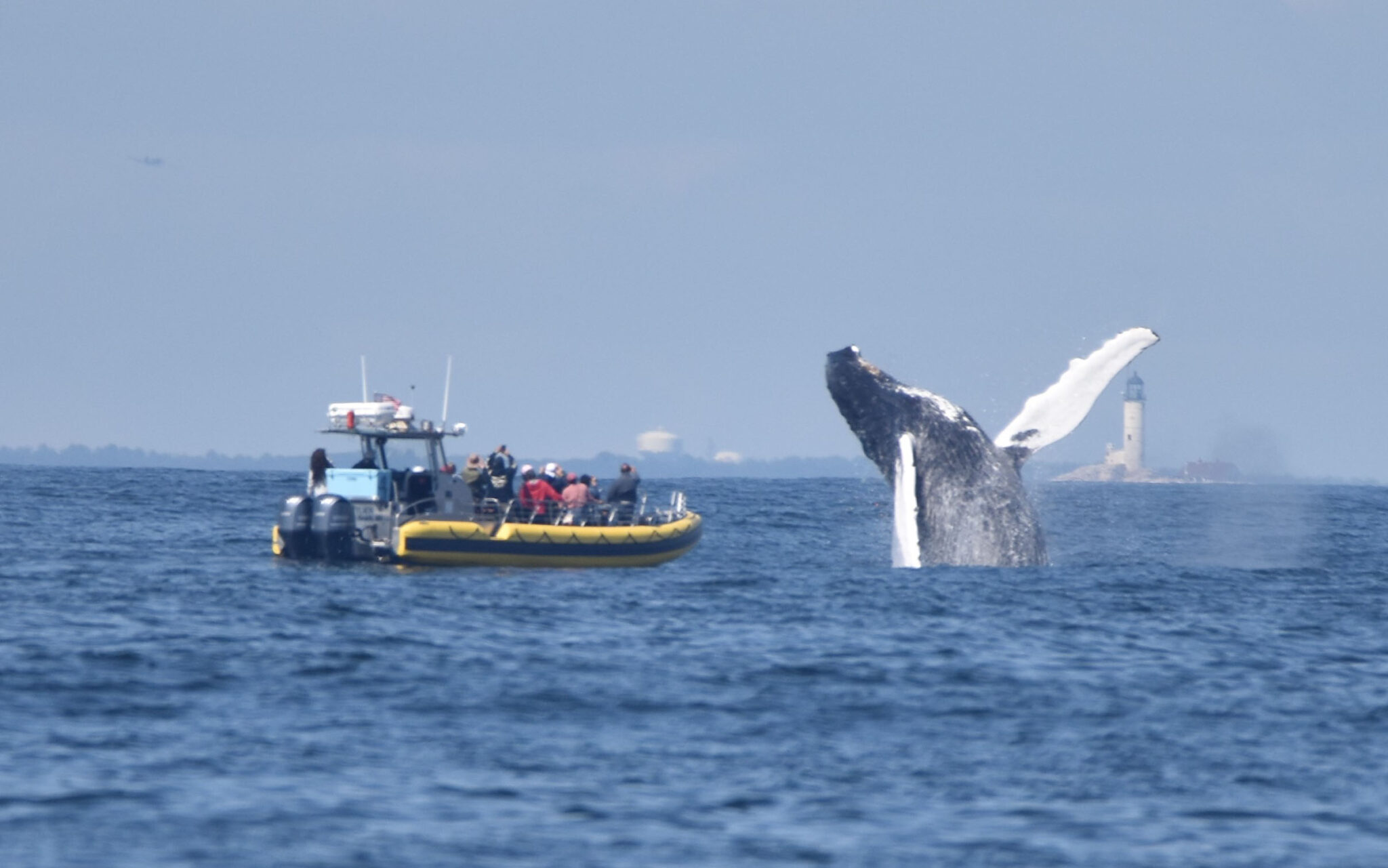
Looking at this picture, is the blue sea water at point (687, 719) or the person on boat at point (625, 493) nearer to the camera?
the blue sea water at point (687, 719)

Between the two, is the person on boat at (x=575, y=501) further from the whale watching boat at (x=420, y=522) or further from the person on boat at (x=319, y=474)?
the person on boat at (x=319, y=474)

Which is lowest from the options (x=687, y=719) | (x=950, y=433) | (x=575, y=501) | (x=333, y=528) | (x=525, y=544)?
(x=687, y=719)

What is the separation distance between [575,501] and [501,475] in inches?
44.1

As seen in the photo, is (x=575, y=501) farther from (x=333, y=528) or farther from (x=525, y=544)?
(x=333, y=528)

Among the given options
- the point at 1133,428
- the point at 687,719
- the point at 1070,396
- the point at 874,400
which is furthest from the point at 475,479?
the point at 1133,428

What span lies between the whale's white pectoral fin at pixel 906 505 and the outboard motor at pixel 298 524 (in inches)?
317

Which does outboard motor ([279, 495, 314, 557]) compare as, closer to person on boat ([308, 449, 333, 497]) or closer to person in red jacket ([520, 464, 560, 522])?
person on boat ([308, 449, 333, 497])

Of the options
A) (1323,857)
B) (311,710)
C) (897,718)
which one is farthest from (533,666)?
Answer: (1323,857)

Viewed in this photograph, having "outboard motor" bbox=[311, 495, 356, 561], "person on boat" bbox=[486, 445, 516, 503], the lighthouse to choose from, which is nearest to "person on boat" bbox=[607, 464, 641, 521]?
"person on boat" bbox=[486, 445, 516, 503]

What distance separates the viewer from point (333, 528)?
889 inches

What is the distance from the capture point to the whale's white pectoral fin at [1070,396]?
17578 mm

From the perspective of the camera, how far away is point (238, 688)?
526 inches

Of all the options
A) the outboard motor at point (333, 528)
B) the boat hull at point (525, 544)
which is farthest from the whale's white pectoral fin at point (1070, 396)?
the outboard motor at point (333, 528)

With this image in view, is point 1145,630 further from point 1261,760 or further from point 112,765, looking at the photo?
point 112,765
